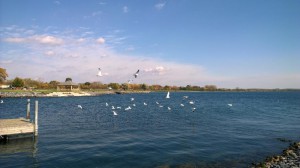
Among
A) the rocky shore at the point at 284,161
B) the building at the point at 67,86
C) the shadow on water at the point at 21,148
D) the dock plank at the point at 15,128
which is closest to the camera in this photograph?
the rocky shore at the point at 284,161

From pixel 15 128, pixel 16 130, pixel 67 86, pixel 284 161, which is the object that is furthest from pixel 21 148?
pixel 67 86

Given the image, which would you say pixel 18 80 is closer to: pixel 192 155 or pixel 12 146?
pixel 12 146

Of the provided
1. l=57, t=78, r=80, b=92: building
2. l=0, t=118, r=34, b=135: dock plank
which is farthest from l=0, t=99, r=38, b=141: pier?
l=57, t=78, r=80, b=92: building

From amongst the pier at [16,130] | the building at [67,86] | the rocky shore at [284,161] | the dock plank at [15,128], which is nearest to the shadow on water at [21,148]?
the pier at [16,130]

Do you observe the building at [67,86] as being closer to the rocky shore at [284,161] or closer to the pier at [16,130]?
the pier at [16,130]

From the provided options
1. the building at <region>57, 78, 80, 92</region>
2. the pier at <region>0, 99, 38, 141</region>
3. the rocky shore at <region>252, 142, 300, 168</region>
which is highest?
the building at <region>57, 78, 80, 92</region>

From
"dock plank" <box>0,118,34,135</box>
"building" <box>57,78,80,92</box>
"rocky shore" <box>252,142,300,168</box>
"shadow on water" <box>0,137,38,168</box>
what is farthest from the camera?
"building" <box>57,78,80,92</box>

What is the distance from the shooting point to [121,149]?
71.4 feet

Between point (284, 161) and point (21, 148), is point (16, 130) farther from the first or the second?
point (284, 161)

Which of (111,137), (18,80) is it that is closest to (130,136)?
(111,137)

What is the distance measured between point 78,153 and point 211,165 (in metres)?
10.1

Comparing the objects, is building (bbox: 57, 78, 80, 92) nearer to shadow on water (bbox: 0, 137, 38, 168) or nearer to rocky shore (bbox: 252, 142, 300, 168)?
shadow on water (bbox: 0, 137, 38, 168)

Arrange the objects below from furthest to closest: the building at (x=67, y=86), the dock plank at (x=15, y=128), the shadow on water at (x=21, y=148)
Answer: the building at (x=67, y=86) → the dock plank at (x=15, y=128) → the shadow on water at (x=21, y=148)

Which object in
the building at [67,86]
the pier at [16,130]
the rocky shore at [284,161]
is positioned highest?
the building at [67,86]
